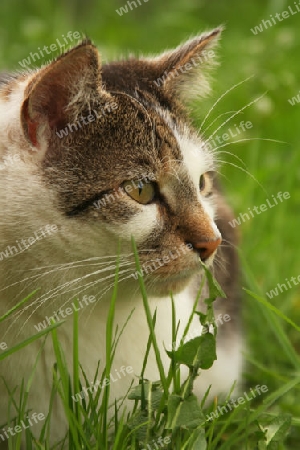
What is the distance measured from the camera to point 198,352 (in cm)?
184

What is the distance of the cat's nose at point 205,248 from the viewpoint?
1.92 m

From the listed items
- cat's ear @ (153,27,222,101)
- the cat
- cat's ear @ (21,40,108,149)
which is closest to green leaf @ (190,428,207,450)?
the cat

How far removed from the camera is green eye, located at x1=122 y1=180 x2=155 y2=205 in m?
1.93

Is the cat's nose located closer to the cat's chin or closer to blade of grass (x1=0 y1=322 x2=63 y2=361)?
the cat's chin

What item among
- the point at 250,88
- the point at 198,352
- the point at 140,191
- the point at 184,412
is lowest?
the point at 184,412

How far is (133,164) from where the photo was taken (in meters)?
1.93

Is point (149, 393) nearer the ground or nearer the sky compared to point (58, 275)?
nearer the ground

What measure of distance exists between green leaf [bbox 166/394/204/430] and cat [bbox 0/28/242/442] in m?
0.22

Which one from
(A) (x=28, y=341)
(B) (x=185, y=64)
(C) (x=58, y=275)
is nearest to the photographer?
(A) (x=28, y=341)

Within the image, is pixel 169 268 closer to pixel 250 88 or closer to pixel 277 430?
pixel 277 430

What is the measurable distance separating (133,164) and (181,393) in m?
0.60

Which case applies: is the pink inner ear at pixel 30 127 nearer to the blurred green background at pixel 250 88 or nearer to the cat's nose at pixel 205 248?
the blurred green background at pixel 250 88

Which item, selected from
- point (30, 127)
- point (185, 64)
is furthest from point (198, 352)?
point (185, 64)

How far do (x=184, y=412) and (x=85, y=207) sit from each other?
569 mm
